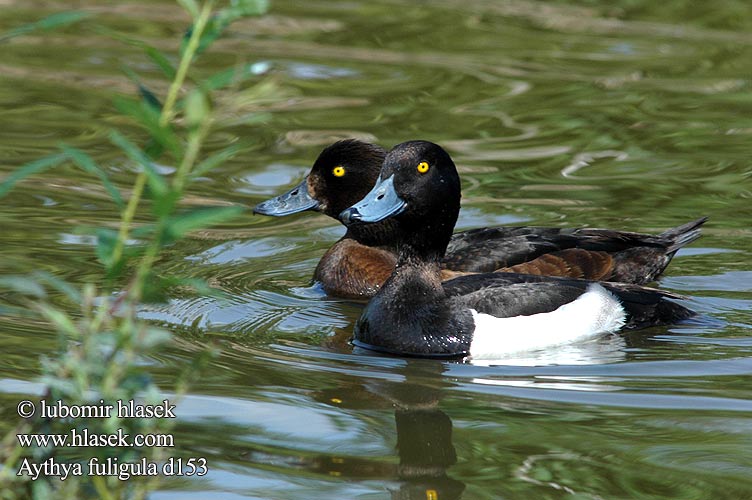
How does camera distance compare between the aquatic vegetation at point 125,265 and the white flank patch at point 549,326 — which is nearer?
the aquatic vegetation at point 125,265

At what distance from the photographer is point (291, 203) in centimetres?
Answer: 897

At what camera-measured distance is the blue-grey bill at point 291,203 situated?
351 inches

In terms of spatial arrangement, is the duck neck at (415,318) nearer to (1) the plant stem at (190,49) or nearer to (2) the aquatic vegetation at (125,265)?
(2) the aquatic vegetation at (125,265)

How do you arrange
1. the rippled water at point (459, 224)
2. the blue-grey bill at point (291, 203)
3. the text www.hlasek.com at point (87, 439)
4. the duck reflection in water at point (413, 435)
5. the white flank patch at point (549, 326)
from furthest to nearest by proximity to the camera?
the blue-grey bill at point (291, 203) < the white flank patch at point (549, 326) < the rippled water at point (459, 224) < the duck reflection in water at point (413, 435) < the text www.hlasek.com at point (87, 439)

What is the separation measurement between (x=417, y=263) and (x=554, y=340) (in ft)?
3.03

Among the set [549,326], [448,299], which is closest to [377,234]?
[448,299]

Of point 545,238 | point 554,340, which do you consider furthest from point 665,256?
point 554,340

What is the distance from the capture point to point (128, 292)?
3.44 metres

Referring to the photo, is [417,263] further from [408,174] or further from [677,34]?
[677,34]

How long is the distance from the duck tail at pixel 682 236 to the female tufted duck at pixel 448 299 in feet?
2.82

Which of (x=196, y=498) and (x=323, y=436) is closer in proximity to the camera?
(x=196, y=498)

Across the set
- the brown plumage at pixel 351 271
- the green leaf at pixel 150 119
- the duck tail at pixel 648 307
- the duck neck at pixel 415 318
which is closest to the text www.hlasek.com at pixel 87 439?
the green leaf at pixel 150 119

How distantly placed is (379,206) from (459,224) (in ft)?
8.03

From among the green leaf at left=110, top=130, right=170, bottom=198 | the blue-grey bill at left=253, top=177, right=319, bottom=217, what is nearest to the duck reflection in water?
the green leaf at left=110, top=130, right=170, bottom=198
